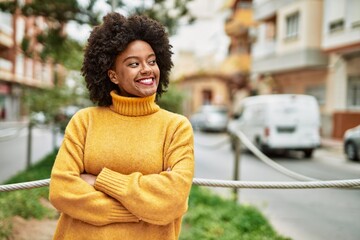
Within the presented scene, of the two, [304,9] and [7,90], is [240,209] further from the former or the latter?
[7,90]

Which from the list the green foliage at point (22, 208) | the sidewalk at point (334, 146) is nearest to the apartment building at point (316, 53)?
the sidewalk at point (334, 146)

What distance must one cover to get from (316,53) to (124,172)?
1874 cm

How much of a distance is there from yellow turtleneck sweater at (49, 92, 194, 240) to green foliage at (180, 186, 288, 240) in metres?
2.26

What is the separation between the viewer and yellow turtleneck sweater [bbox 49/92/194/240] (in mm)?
1646

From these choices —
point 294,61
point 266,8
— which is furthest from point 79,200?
point 266,8

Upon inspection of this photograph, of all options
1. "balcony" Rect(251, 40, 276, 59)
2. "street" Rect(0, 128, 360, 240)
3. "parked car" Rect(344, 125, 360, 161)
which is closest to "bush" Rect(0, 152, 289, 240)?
"street" Rect(0, 128, 360, 240)

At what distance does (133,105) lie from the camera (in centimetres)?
182

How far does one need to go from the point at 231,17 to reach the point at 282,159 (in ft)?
72.6

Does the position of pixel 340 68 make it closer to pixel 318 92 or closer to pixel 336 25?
pixel 336 25

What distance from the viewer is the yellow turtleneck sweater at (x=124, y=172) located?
1646 millimetres

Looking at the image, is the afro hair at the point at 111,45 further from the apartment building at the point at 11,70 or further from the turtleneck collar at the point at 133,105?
the apartment building at the point at 11,70

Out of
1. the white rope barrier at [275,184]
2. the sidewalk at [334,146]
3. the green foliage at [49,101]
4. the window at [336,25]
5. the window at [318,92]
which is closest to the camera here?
the white rope barrier at [275,184]

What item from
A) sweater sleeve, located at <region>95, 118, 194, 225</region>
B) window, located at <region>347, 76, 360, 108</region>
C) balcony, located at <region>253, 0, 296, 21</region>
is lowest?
sweater sleeve, located at <region>95, 118, 194, 225</region>

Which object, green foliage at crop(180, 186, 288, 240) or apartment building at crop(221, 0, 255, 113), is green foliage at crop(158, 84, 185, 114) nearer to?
green foliage at crop(180, 186, 288, 240)
